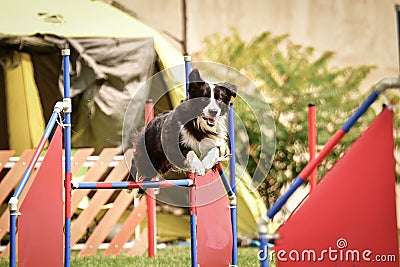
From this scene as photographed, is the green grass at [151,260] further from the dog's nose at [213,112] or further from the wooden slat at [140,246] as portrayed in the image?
the dog's nose at [213,112]

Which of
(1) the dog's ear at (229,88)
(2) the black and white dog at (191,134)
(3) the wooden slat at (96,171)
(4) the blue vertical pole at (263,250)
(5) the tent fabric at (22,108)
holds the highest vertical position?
(1) the dog's ear at (229,88)

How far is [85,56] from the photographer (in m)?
5.84

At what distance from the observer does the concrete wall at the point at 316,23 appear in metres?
8.10

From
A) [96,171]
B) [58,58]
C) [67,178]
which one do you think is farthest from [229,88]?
[58,58]

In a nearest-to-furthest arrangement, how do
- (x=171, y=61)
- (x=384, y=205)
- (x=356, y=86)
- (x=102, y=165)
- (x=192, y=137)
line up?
(x=384, y=205)
(x=192, y=137)
(x=102, y=165)
(x=171, y=61)
(x=356, y=86)

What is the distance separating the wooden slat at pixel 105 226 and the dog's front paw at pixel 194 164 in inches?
81.1

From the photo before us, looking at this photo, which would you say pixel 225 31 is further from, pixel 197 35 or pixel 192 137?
pixel 192 137

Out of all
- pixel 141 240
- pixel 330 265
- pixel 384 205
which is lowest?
pixel 141 240

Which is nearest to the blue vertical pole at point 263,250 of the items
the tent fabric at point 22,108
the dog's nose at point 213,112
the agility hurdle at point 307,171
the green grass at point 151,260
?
the agility hurdle at point 307,171

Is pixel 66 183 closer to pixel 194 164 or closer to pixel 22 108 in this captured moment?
pixel 194 164

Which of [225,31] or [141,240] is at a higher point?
[225,31]

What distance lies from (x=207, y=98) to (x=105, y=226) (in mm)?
2374

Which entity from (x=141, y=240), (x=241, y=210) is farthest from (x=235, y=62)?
(x=141, y=240)

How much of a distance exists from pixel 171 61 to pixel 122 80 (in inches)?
15.6
